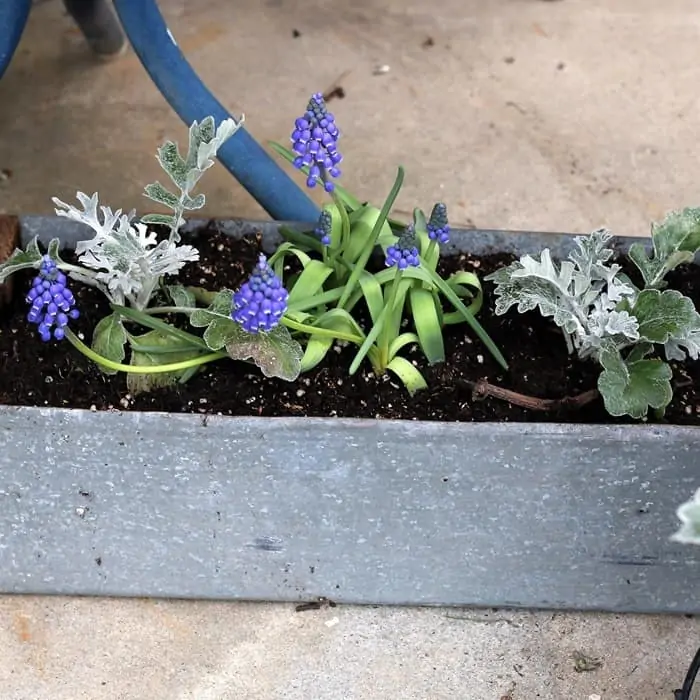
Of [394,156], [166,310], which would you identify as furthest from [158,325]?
[394,156]

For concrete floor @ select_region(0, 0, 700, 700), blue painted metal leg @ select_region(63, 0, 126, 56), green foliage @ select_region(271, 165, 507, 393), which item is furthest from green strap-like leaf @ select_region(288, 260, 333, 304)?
blue painted metal leg @ select_region(63, 0, 126, 56)

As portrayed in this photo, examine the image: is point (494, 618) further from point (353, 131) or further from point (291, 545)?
point (353, 131)

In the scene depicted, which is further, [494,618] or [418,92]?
[418,92]

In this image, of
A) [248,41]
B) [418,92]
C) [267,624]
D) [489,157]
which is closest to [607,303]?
[267,624]

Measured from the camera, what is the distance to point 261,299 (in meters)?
0.69

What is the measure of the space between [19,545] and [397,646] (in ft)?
1.24

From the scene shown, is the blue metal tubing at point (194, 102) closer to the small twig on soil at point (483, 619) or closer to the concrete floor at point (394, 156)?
the concrete floor at point (394, 156)

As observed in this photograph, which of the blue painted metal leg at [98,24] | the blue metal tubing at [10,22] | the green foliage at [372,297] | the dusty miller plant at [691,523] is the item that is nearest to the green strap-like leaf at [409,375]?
the green foliage at [372,297]

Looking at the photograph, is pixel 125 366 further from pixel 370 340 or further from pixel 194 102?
pixel 194 102

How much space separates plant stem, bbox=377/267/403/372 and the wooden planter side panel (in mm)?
116

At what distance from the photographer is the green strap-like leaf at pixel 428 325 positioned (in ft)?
2.83

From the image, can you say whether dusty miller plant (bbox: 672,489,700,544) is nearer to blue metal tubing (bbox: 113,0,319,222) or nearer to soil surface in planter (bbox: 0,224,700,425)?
soil surface in planter (bbox: 0,224,700,425)

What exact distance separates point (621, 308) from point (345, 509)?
12.4 inches

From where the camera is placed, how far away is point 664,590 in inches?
34.7
